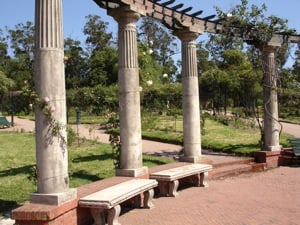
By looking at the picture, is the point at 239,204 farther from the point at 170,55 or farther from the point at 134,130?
the point at 170,55

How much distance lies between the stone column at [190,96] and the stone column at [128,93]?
2439mm

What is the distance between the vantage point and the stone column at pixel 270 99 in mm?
12523

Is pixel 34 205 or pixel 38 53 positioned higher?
pixel 38 53

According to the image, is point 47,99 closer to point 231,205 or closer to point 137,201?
point 137,201

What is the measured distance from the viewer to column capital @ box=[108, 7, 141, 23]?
318 inches

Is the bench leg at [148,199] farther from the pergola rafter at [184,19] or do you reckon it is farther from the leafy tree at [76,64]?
the leafy tree at [76,64]

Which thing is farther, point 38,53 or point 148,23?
point 148,23

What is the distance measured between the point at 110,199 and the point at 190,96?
5.13m

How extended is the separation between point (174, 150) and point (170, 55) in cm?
3927

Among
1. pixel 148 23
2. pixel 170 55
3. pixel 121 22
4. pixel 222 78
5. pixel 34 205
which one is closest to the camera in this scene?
pixel 34 205

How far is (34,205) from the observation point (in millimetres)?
5426

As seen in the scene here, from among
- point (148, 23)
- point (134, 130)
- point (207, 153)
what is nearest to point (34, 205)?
point (134, 130)

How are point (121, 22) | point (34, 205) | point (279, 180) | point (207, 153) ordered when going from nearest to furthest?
1. point (34, 205)
2. point (121, 22)
3. point (279, 180)
4. point (207, 153)

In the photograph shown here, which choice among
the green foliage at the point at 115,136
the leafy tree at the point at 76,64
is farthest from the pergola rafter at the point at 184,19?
the leafy tree at the point at 76,64
